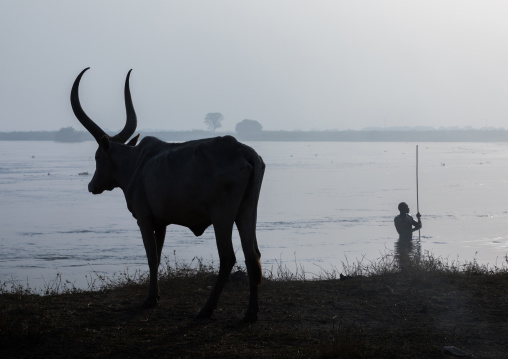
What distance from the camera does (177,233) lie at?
21375mm

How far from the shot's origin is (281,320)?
8086 mm

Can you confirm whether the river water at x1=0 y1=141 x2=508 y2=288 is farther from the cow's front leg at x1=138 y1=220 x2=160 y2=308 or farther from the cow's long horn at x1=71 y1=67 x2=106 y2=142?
the cow's front leg at x1=138 y1=220 x2=160 y2=308

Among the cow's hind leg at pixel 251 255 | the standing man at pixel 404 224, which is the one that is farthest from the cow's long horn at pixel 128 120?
the standing man at pixel 404 224

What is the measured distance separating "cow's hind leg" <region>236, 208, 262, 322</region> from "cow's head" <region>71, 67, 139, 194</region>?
2245 mm

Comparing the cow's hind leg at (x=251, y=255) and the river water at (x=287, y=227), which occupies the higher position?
the cow's hind leg at (x=251, y=255)

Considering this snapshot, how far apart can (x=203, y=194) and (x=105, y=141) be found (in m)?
1.93

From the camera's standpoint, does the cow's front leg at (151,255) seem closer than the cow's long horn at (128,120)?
Yes

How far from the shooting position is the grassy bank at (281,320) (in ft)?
22.4

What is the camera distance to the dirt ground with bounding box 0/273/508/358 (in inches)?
268

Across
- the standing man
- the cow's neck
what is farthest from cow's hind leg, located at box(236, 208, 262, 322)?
the standing man

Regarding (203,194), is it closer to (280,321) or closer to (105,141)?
(280,321)

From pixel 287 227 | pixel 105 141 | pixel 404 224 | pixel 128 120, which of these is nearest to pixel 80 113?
pixel 105 141

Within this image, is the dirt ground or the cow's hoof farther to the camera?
the cow's hoof

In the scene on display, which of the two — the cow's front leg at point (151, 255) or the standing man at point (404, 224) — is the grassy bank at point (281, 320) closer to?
the cow's front leg at point (151, 255)
